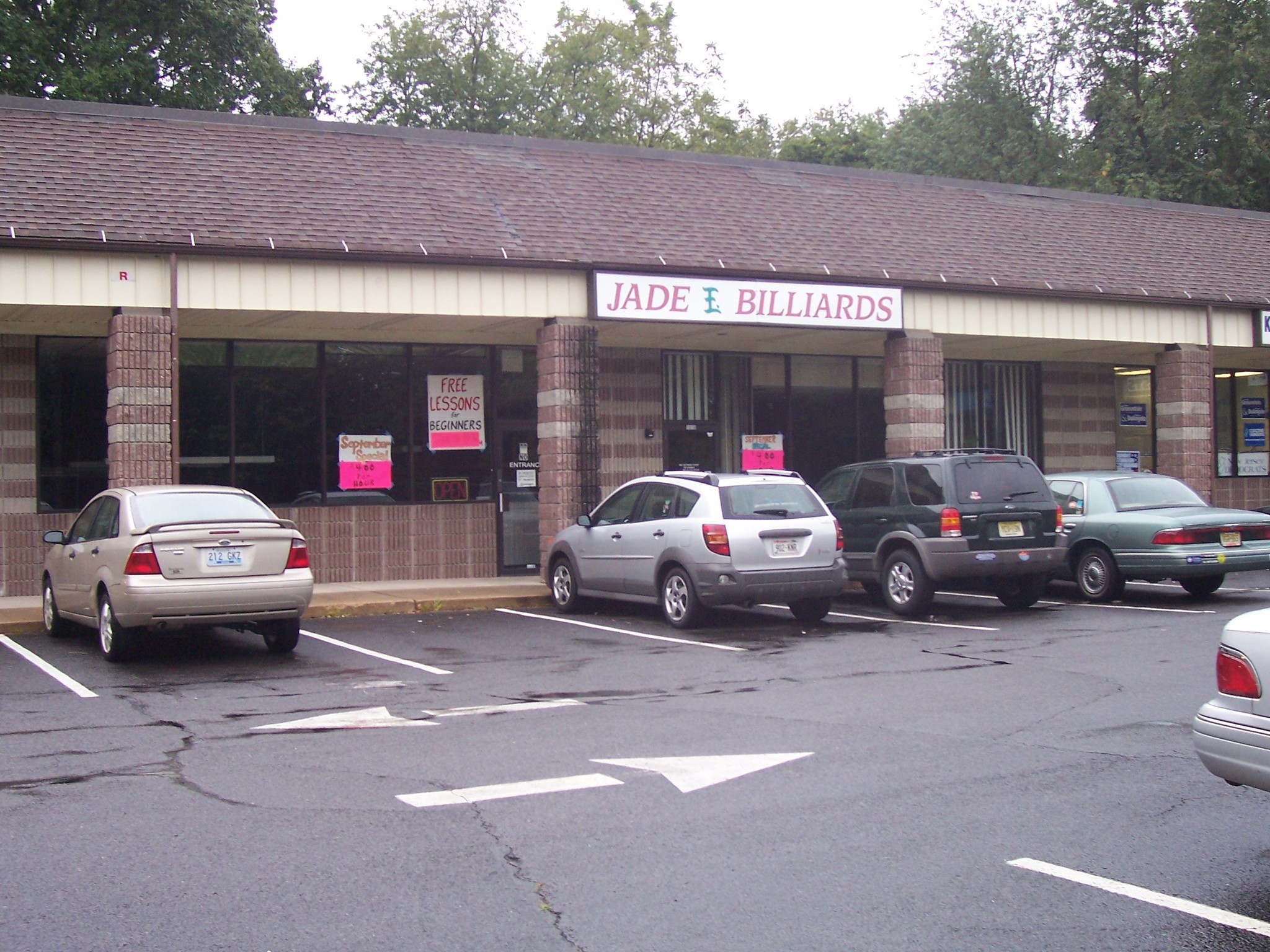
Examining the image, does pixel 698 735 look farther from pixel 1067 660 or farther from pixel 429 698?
pixel 1067 660

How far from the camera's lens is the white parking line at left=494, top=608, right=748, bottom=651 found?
1226cm

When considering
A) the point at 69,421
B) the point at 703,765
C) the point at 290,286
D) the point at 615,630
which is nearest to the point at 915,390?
the point at 615,630

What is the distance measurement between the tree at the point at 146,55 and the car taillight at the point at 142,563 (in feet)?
68.4

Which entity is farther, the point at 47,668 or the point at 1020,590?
the point at 1020,590

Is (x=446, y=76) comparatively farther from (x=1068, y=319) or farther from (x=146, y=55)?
(x=1068, y=319)

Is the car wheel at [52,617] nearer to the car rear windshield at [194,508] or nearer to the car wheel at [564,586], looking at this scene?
the car rear windshield at [194,508]

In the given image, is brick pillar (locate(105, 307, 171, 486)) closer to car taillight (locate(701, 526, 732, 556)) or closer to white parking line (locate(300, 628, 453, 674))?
white parking line (locate(300, 628, 453, 674))

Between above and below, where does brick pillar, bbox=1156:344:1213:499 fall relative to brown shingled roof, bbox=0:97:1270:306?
below

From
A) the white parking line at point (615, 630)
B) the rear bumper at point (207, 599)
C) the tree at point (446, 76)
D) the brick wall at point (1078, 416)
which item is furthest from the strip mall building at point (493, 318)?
the tree at point (446, 76)

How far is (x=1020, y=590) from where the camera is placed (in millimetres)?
15250

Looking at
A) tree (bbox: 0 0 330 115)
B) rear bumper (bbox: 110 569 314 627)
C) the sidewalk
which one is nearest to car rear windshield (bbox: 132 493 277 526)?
rear bumper (bbox: 110 569 314 627)

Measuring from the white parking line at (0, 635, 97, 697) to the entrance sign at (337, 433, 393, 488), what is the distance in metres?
5.72

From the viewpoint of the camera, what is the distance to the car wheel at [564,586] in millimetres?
15117

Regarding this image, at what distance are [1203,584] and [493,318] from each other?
30.5ft
